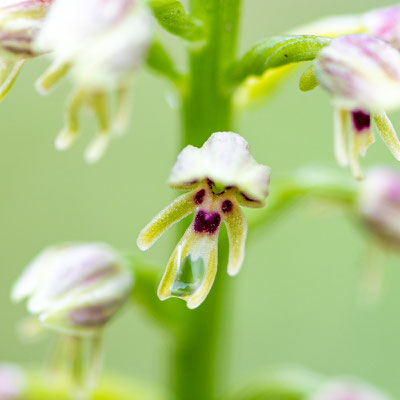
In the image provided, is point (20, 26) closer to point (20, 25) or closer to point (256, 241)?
point (20, 25)

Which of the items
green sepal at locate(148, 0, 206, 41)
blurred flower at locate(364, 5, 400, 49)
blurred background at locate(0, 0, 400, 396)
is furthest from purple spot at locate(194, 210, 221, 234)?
blurred background at locate(0, 0, 400, 396)

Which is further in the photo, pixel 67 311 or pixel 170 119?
pixel 170 119

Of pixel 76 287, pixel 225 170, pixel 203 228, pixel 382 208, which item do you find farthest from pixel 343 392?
pixel 225 170

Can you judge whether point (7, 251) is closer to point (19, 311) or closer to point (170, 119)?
point (19, 311)

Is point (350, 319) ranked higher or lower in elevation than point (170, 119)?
lower

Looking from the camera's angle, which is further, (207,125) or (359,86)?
(207,125)

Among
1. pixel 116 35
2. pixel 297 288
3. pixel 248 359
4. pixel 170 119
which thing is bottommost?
pixel 248 359

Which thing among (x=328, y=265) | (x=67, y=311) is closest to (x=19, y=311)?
(x=328, y=265)
